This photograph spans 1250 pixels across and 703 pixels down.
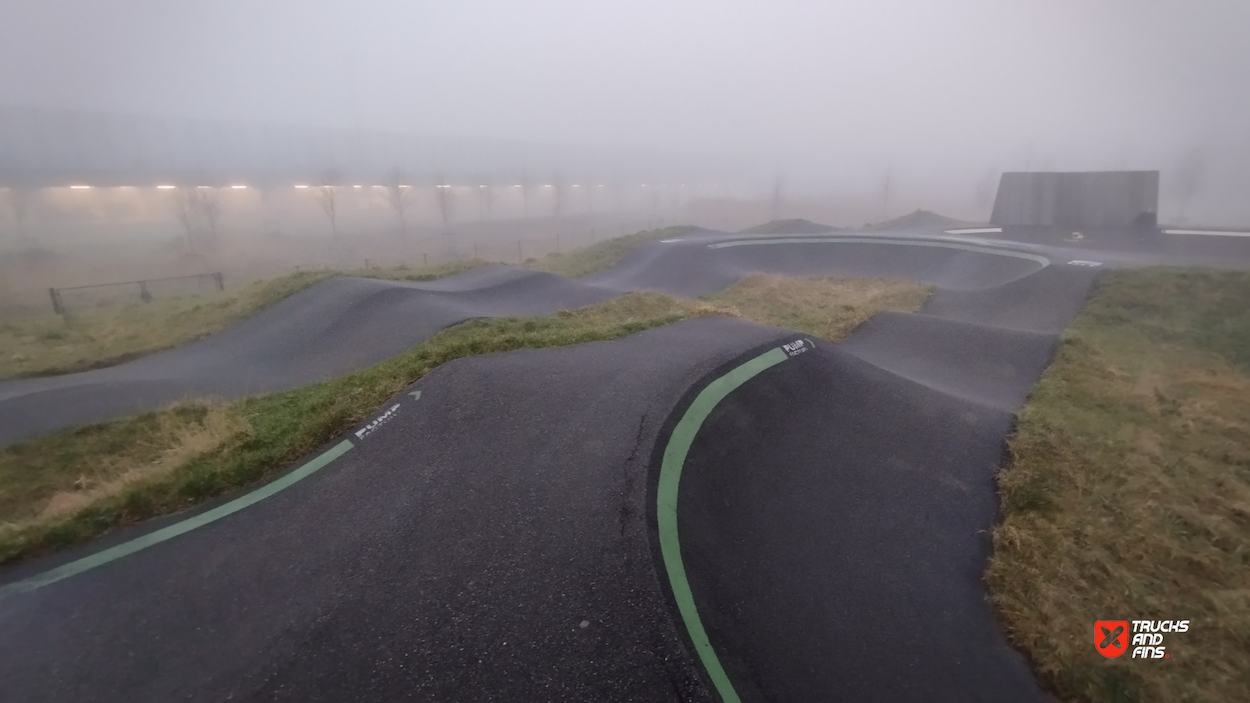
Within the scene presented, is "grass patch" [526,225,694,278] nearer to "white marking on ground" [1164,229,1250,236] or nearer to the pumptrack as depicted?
the pumptrack

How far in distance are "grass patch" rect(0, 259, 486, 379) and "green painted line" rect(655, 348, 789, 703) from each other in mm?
17072

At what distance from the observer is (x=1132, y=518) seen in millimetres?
8633

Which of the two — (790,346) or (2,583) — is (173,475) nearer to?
(2,583)

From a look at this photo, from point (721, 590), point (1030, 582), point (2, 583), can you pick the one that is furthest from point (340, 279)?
point (1030, 582)

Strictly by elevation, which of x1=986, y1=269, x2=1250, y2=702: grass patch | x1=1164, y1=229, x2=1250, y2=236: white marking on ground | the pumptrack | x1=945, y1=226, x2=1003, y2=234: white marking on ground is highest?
x1=945, y1=226, x2=1003, y2=234: white marking on ground

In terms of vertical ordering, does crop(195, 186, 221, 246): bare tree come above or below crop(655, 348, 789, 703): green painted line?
above

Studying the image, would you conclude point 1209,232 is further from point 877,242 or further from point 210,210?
point 210,210

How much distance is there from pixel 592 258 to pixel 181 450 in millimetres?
25835

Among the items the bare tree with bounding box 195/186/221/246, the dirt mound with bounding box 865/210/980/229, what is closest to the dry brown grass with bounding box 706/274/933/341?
the dirt mound with bounding box 865/210/980/229

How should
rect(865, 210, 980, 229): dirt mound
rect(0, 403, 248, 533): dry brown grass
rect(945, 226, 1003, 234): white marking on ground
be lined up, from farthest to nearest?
rect(865, 210, 980, 229): dirt mound, rect(945, 226, 1003, 234): white marking on ground, rect(0, 403, 248, 533): dry brown grass

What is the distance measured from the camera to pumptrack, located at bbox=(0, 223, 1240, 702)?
5.23 meters

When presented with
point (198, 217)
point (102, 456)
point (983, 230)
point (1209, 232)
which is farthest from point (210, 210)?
point (1209, 232)

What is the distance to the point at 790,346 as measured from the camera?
38.0ft

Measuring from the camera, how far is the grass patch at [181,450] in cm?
740
